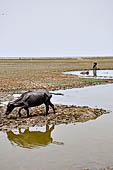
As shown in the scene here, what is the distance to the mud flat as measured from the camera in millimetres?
14180

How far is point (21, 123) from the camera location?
46.9 feet

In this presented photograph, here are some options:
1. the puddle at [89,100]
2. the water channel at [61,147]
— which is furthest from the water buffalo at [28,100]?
the puddle at [89,100]

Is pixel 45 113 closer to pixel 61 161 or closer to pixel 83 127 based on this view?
pixel 83 127

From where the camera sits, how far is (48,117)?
50.3 ft

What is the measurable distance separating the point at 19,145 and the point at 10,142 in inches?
22.7

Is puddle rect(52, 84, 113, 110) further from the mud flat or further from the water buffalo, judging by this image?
the water buffalo

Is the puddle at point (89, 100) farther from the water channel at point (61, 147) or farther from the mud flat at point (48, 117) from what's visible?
the water channel at point (61, 147)

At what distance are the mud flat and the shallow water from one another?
0.65 meters

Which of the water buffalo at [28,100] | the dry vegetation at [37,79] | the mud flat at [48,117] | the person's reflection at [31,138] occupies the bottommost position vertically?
the dry vegetation at [37,79]

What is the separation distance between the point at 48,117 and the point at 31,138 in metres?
3.17

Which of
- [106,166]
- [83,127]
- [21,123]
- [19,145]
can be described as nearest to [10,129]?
[21,123]

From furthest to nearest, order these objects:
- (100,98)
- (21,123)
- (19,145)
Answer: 1. (100,98)
2. (21,123)
3. (19,145)

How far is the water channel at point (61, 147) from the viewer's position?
9.16 m

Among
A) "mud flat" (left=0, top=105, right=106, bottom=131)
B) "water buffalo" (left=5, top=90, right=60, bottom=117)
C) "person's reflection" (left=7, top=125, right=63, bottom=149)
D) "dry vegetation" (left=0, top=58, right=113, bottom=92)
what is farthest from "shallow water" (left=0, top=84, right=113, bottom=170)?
"dry vegetation" (left=0, top=58, right=113, bottom=92)
